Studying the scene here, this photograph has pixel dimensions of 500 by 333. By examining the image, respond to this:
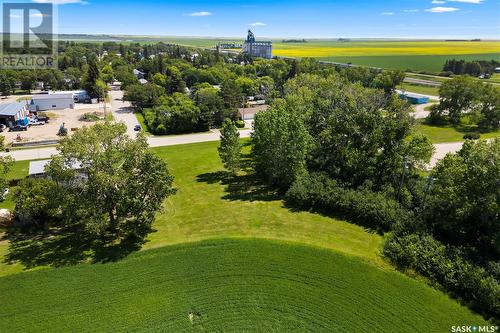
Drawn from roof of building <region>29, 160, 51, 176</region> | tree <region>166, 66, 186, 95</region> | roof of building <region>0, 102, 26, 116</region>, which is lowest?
roof of building <region>29, 160, 51, 176</region>

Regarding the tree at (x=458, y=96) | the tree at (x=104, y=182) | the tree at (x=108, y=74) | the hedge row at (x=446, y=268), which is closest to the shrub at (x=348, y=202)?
the hedge row at (x=446, y=268)

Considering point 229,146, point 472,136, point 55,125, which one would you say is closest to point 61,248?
point 229,146

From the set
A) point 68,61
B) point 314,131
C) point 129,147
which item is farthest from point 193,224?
point 68,61

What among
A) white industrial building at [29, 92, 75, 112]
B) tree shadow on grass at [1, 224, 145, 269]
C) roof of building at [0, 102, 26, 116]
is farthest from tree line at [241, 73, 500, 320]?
white industrial building at [29, 92, 75, 112]

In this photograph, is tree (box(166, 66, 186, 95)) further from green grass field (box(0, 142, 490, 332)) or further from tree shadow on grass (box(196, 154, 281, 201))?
green grass field (box(0, 142, 490, 332))

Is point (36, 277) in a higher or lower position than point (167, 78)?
lower

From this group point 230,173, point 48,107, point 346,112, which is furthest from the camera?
point 48,107

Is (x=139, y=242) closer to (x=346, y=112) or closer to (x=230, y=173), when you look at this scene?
(x=230, y=173)
